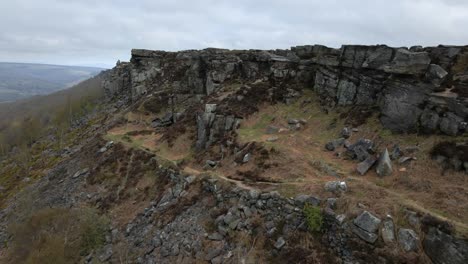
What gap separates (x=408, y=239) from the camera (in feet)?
52.5

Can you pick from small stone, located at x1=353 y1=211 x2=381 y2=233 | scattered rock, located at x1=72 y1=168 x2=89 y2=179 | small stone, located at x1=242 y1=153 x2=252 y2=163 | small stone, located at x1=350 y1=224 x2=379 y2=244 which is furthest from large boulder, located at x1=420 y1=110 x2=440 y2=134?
scattered rock, located at x1=72 y1=168 x2=89 y2=179

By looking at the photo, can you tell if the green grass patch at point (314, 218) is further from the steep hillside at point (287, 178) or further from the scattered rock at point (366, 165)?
the scattered rock at point (366, 165)

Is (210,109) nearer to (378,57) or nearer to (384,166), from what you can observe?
(378,57)

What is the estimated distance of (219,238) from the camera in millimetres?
21906

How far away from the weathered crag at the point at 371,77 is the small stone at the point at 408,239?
986 centimetres

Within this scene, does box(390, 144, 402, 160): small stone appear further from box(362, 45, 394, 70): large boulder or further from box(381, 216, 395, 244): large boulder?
box(362, 45, 394, 70): large boulder

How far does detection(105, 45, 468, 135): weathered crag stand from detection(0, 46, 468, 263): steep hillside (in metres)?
0.12

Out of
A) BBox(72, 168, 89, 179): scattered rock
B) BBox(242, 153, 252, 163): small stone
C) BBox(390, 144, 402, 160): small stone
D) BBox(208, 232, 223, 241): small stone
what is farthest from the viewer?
BBox(72, 168, 89, 179): scattered rock

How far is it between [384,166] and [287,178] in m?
6.49

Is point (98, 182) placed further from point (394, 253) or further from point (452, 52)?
point (452, 52)

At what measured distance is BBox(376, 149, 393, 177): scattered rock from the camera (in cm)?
2139

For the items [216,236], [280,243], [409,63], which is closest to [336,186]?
[280,243]

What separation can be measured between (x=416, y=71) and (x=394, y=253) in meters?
15.8

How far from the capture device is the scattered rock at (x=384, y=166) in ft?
70.2
